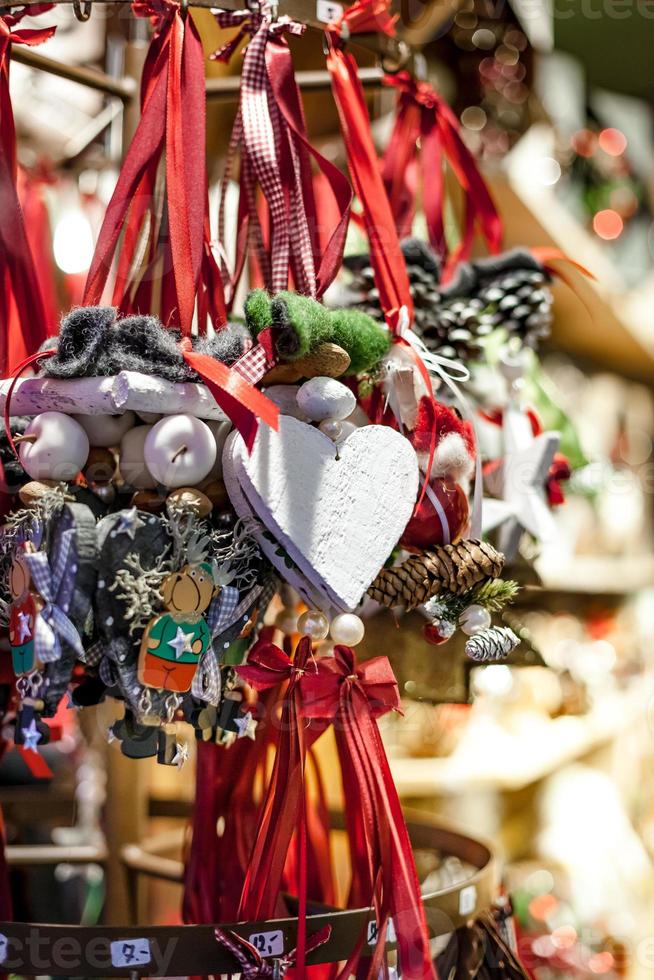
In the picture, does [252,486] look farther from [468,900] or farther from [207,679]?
[468,900]

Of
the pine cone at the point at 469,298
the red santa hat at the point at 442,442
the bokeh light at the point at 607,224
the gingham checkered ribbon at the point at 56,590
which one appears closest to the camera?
the gingham checkered ribbon at the point at 56,590

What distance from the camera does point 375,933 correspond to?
50 cm

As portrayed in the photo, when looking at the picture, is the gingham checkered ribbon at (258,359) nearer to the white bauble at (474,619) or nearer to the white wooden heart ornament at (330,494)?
the white wooden heart ornament at (330,494)

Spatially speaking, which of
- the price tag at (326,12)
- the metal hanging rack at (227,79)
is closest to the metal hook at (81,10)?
the metal hanging rack at (227,79)

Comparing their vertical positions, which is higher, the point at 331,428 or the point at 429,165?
the point at 429,165

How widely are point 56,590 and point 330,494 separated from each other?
0.47ft

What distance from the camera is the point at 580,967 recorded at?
3.21 ft

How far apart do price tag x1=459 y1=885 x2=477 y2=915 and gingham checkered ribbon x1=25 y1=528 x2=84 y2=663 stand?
0.31m

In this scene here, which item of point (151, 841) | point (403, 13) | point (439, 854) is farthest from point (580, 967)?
point (403, 13)

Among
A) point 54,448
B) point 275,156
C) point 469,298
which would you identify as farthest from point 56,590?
point 469,298

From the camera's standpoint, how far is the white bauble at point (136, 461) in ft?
1.50

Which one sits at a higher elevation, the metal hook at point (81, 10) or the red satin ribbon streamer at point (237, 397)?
the metal hook at point (81, 10)

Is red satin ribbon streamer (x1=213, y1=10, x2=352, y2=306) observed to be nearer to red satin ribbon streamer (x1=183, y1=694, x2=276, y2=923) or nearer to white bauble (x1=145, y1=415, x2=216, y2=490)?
white bauble (x1=145, y1=415, x2=216, y2=490)

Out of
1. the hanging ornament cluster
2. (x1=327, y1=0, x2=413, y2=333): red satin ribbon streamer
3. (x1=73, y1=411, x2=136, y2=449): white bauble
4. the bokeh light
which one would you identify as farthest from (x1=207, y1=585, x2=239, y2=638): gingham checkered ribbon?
the bokeh light
